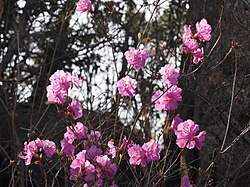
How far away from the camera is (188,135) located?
316cm

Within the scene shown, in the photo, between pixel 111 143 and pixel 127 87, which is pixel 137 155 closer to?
pixel 111 143

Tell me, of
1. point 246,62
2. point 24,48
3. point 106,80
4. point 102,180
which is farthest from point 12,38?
point 102,180

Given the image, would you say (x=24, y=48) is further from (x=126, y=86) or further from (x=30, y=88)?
(x=126, y=86)

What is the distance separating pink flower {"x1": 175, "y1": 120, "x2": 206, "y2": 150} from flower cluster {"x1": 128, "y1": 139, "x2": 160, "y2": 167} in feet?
0.44

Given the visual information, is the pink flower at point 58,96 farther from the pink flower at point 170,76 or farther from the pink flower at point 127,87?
the pink flower at point 170,76

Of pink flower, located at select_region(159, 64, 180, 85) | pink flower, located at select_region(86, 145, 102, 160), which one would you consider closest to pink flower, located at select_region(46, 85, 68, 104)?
pink flower, located at select_region(86, 145, 102, 160)

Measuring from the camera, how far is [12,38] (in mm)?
6234

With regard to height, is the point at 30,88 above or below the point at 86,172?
above

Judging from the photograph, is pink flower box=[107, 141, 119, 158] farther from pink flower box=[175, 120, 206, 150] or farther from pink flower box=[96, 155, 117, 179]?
pink flower box=[175, 120, 206, 150]

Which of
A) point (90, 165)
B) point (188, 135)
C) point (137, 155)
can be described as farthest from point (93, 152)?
point (188, 135)

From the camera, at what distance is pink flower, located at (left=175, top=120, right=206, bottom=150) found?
10.3 feet

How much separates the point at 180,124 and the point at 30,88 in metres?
3.36

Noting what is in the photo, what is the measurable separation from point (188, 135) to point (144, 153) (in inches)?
9.2

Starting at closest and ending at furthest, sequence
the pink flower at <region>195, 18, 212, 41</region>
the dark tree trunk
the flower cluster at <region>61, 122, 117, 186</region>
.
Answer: the flower cluster at <region>61, 122, 117, 186</region> → the pink flower at <region>195, 18, 212, 41</region> → the dark tree trunk
